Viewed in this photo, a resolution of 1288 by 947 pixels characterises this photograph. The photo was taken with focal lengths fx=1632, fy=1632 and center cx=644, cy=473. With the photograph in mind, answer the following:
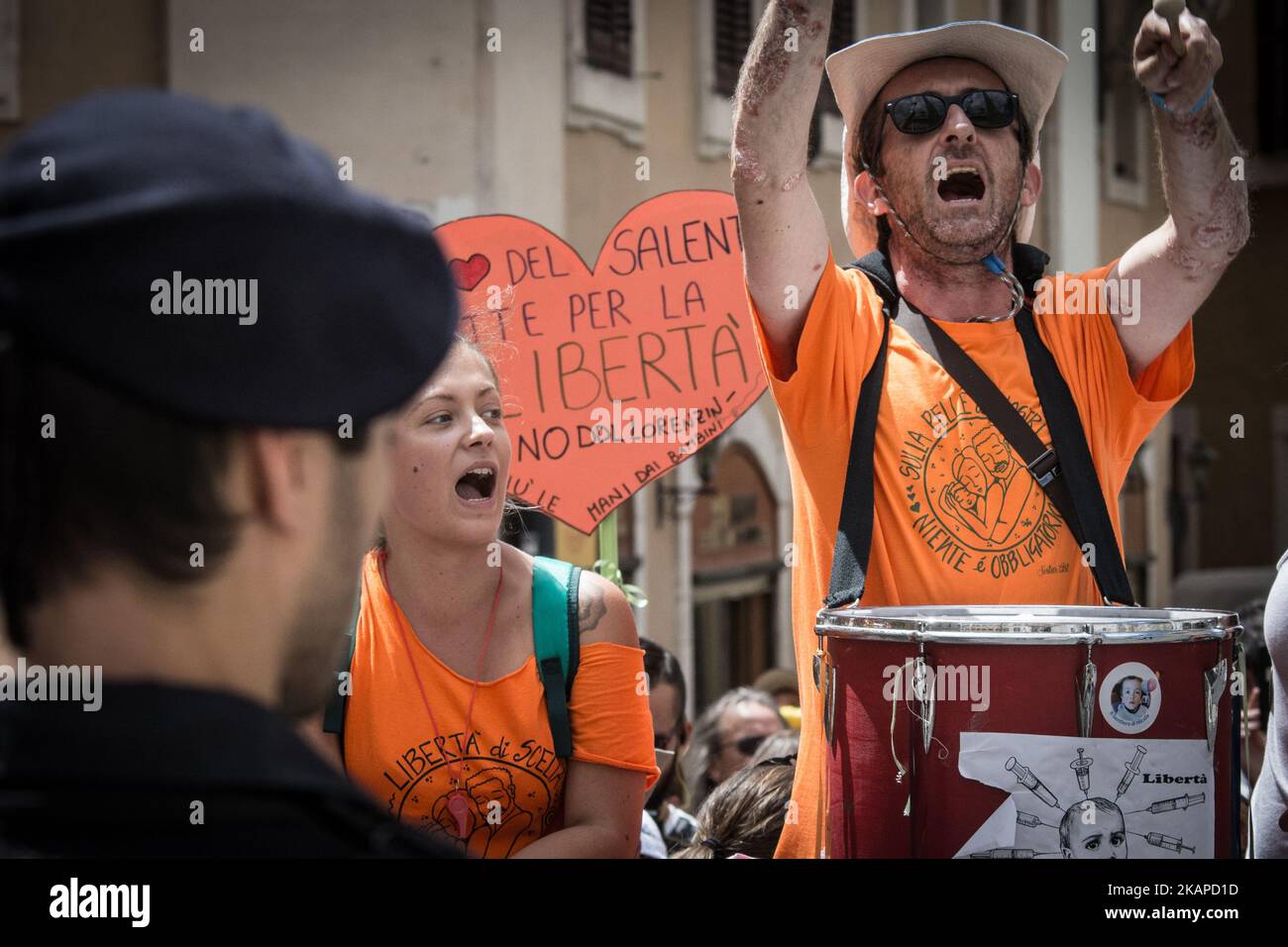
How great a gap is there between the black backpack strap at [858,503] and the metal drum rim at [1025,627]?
5.7 inches

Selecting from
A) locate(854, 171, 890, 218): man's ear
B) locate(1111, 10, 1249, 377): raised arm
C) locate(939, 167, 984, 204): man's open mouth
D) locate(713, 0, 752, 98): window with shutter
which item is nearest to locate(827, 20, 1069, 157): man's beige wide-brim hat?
locate(854, 171, 890, 218): man's ear

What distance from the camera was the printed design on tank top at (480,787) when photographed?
7.68 feet

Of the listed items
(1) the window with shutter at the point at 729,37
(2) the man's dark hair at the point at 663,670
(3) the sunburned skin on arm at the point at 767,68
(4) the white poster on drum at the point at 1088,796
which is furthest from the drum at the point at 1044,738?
(1) the window with shutter at the point at 729,37

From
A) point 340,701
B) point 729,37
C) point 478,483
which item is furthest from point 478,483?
point 729,37

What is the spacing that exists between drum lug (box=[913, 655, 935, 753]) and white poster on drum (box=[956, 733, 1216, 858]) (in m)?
0.04

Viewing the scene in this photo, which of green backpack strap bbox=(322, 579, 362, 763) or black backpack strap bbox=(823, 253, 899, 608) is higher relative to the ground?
black backpack strap bbox=(823, 253, 899, 608)

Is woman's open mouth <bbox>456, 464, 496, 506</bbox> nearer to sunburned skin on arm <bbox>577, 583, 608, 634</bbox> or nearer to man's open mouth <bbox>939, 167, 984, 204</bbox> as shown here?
sunburned skin on arm <bbox>577, 583, 608, 634</bbox>

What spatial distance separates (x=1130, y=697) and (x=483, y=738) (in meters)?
0.90

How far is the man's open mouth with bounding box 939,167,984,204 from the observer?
2738mm

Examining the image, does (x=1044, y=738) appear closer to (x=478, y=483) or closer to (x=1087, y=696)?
(x=1087, y=696)

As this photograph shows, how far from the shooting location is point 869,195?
2.87m

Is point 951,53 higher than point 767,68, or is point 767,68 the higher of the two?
point 951,53

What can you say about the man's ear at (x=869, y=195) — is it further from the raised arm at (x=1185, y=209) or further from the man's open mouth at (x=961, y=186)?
the raised arm at (x=1185, y=209)

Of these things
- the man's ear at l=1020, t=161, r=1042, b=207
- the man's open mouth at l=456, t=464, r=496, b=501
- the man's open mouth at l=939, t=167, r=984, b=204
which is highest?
the man's ear at l=1020, t=161, r=1042, b=207
